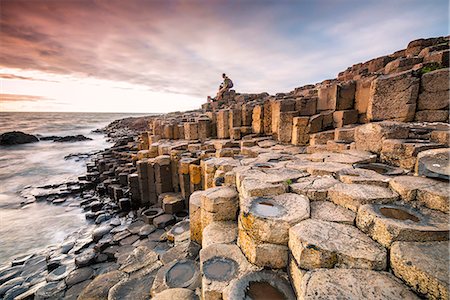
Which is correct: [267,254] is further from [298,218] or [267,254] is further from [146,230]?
[146,230]

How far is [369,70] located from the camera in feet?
33.3

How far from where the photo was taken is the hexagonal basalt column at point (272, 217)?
2.13 metres

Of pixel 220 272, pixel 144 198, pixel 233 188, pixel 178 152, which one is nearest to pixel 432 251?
pixel 220 272

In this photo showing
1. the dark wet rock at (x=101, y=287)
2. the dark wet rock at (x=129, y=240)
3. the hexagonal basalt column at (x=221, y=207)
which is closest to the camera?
the hexagonal basalt column at (x=221, y=207)

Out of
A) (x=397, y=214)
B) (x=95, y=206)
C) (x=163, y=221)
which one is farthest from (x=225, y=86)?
(x=397, y=214)

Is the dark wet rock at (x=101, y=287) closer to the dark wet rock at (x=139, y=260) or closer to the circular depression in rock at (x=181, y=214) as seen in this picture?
the dark wet rock at (x=139, y=260)

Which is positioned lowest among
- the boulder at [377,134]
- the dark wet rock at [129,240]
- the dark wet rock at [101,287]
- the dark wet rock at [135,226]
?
the dark wet rock at [129,240]

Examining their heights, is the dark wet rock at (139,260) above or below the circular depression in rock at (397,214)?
below

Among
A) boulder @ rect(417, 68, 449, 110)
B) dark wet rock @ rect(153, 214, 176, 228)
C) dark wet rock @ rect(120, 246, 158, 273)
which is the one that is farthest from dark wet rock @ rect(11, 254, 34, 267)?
boulder @ rect(417, 68, 449, 110)

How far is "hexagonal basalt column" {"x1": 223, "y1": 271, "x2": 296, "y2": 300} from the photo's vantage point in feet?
6.17

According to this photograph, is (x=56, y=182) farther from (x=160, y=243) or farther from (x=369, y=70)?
(x=369, y=70)

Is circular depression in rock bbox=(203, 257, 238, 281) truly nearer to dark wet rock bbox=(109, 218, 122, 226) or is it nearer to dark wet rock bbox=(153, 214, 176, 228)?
dark wet rock bbox=(153, 214, 176, 228)

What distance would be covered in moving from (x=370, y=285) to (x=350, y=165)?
2432 mm

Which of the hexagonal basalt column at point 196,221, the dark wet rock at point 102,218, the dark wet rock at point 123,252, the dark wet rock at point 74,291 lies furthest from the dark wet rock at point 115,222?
the hexagonal basalt column at point 196,221
